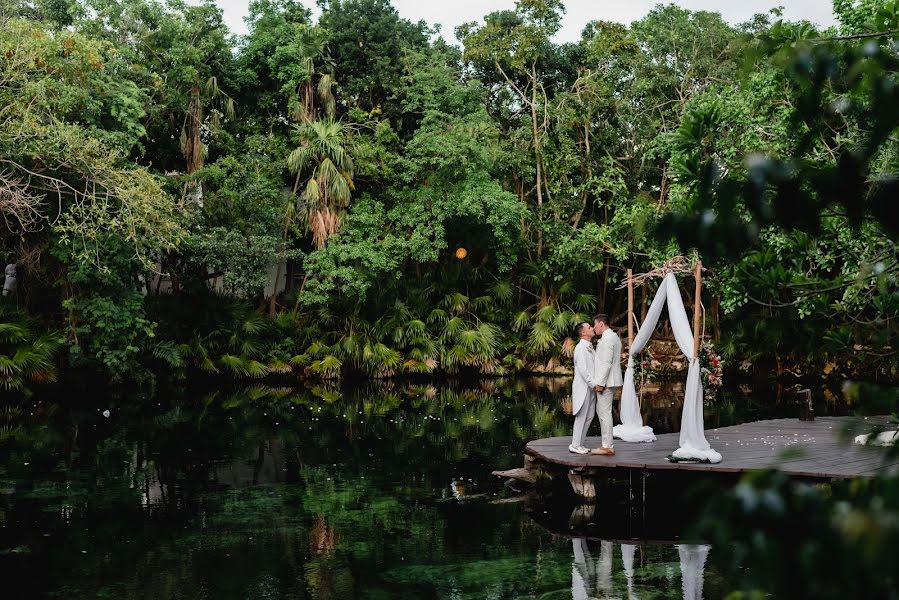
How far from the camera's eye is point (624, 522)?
10.9 m

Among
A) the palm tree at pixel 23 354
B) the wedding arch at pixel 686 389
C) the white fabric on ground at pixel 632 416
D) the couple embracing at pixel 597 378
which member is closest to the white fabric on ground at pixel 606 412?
the couple embracing at pixel 597 378

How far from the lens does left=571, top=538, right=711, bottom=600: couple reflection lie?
8180 millimetres

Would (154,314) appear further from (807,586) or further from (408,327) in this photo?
(807,586)

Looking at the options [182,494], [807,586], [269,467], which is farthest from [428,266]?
[807,586]

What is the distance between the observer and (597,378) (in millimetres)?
11758

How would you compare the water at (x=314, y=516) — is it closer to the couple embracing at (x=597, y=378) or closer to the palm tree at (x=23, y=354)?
the couple embracing at (x=597, y=378)

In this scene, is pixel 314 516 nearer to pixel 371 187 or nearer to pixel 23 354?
pixel 23 354

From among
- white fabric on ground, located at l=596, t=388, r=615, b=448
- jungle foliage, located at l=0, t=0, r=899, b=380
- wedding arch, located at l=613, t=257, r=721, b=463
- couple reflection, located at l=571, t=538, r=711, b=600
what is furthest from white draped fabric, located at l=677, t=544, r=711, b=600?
jungle foliage, located at l=0, t=0, r=899, b=380

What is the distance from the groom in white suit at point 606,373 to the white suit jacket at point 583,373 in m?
0.07

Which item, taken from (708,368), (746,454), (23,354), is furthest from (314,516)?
(23,354)

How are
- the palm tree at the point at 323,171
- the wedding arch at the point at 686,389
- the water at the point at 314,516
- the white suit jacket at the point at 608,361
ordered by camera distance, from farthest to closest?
the palm tree at the point at 323,171 < the white suit jacket at the point at 608,361 < the wedding arch at the point at 686,389 < the water at the point at 314,516

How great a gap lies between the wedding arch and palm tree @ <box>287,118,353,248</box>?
14438mm

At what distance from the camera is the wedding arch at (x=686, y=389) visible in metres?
11.4

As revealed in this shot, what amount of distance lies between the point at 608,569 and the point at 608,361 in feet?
10.8
